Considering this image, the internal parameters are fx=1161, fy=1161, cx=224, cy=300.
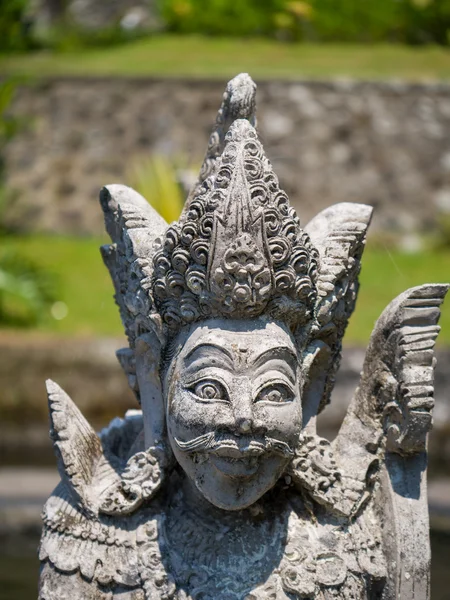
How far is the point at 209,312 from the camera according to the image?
3488 millimetres

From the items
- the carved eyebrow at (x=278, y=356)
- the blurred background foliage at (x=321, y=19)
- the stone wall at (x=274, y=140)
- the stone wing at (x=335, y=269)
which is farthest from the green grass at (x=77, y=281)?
the carved eyebrow at (x=278, y=356)

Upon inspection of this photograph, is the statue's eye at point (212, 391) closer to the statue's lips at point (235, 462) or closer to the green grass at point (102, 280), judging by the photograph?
the statue's lips at point (235, 462)

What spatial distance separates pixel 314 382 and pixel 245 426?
634 mm

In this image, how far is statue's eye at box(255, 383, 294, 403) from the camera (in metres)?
3.41

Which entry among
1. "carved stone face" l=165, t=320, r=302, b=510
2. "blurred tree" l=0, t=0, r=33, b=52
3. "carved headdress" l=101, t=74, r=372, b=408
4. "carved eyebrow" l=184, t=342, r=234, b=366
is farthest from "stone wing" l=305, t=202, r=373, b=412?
"blurred tree" l=0, t=0, r=33, b=52

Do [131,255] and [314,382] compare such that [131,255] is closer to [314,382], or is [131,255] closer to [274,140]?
[314,382]

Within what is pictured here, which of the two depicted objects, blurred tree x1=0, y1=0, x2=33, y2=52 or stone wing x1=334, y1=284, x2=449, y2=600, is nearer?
stone wing x1=334, y1=284, x2=449, y2=600

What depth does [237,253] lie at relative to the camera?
336 cm

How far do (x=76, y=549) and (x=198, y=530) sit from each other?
389 millimetres

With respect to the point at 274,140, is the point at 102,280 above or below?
below

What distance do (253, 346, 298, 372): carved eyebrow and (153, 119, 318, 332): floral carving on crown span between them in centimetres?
11

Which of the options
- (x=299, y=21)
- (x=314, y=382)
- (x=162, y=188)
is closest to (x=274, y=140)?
(x=299, y=21)

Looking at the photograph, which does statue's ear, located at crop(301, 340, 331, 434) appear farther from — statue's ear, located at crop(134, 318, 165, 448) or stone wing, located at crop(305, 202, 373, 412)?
statue's ear, located at crop(134, 318, 165, 448)

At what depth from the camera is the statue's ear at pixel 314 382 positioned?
378cm
